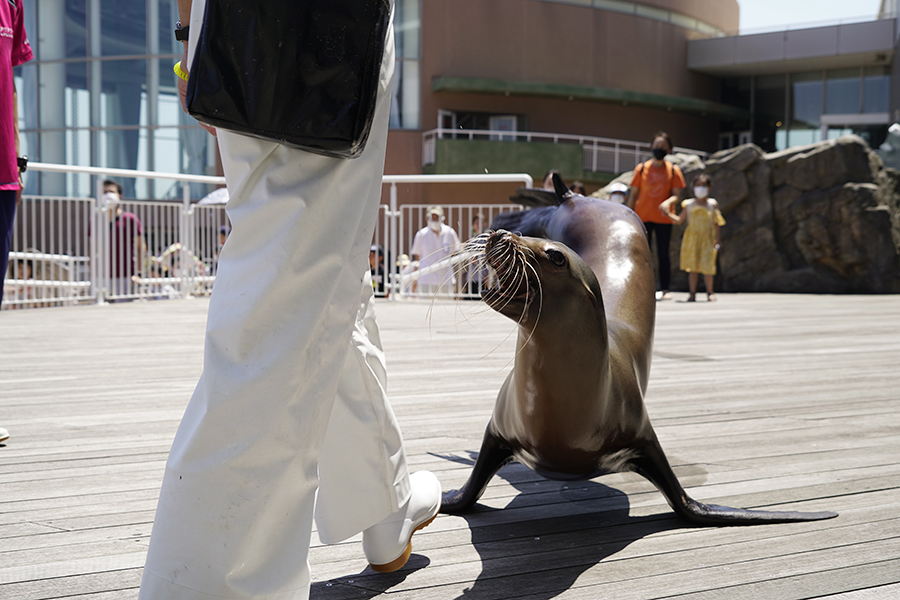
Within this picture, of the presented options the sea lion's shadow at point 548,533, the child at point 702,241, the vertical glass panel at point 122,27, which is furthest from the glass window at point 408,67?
the sea lion's shadow at point 548,533

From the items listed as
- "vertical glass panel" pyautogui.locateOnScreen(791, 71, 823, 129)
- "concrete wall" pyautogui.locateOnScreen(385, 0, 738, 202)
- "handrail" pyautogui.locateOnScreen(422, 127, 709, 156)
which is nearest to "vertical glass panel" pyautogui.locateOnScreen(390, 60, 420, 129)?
"concrete wall" pyautogui.locateOnScreen(385, 0, 738, 202)

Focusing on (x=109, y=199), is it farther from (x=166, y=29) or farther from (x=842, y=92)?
(x=842, y=92)

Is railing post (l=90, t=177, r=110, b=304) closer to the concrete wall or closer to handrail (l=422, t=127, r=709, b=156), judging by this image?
the concrete wall

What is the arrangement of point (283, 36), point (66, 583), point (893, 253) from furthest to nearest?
point (893, 253), point (66, 583), point (283, 36)

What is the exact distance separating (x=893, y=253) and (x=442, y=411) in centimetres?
1398

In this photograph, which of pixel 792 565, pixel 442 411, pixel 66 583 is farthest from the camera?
pixel 442 411

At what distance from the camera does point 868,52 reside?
86.8 ft

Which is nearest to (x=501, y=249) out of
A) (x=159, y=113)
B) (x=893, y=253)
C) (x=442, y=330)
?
(x=442, y=330)

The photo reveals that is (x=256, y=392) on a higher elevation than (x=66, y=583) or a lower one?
higher

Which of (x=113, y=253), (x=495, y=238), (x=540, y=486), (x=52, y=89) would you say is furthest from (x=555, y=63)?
(x=495, y=238)

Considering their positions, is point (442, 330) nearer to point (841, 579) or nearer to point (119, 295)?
point (119, 295)

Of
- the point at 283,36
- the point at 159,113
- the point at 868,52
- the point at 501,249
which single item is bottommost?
the point at 501,249

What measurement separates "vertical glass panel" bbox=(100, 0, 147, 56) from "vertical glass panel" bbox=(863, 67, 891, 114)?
22.8m

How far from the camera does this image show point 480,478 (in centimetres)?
234
